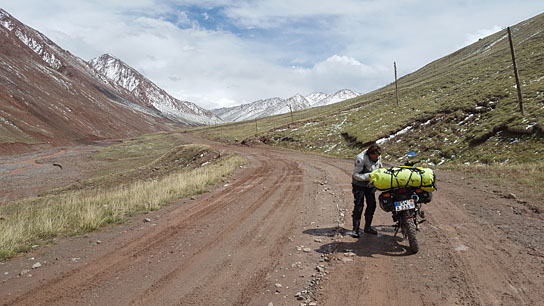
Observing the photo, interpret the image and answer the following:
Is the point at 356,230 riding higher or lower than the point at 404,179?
lower

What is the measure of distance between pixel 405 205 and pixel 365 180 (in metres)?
0.89

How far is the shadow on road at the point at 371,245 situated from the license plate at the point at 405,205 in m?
0.76

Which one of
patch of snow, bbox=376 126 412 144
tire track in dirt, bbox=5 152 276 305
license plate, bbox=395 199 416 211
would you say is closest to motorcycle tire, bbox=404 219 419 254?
license plate, bbox=395 199 416 211

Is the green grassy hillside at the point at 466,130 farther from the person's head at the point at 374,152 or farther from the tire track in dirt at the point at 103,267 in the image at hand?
the tire track in dirt at the point at 103,267

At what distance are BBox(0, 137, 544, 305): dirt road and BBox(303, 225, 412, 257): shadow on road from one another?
0.02 metres

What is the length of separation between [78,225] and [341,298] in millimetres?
7074

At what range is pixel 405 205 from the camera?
6.23 metres

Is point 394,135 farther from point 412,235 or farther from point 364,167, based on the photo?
point 412,235

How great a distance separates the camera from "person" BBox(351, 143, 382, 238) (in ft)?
22.2

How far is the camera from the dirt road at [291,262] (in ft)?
14.5

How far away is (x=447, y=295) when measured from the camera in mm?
4273

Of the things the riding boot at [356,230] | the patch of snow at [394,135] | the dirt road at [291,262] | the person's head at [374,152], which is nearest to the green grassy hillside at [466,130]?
the patch of snow at [394,135]

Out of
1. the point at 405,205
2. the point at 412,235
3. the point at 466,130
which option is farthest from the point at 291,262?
the point at 466,130

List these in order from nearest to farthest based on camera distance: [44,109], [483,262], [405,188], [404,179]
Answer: [483,262] → [404,179] → [405,188] → [44,109]
